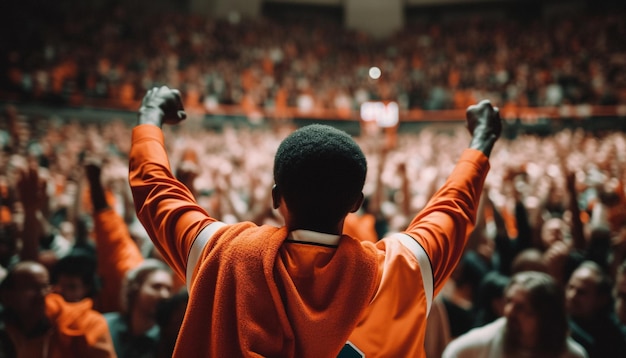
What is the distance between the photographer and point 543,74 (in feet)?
56.2

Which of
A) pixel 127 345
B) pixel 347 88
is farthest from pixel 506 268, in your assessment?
pixel 347 88

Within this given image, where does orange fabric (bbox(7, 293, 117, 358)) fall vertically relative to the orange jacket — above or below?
below

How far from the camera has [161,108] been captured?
1.52 m

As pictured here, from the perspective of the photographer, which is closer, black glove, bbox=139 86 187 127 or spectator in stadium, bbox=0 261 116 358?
black glove, bbox=139 86 187 127

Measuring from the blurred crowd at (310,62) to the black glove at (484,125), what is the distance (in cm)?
1246

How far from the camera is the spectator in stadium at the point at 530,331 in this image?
1.97 meters

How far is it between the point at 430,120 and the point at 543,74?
4.96 metres

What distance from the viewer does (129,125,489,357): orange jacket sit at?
1.01m

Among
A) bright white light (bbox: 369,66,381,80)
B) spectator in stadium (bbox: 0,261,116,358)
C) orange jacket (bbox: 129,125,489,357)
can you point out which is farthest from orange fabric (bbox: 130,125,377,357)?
bright white light (bbox: 369,66,381,80)

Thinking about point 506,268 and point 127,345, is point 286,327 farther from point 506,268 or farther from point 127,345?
point 506,268

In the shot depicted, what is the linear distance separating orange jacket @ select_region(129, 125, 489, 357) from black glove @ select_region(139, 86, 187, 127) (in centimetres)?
23

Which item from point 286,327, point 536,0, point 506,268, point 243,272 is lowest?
point 506,268

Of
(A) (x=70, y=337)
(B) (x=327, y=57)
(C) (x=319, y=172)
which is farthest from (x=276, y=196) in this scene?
(B) (x=327, y=57)

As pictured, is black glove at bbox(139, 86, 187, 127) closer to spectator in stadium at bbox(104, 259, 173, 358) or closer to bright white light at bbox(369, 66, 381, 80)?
spectator in stadium at bbox(104, 259, 173, 358)
